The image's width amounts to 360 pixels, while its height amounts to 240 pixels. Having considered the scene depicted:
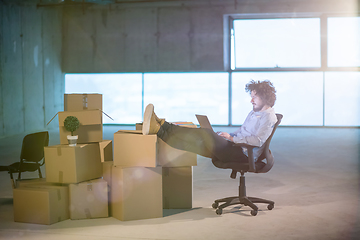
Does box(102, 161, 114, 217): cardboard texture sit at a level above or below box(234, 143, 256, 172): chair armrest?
below

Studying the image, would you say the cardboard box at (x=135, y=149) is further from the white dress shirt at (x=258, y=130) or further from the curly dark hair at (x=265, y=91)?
the curly dark hair at (x=265, y=91)

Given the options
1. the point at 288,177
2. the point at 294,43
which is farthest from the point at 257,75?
the point at 288,177

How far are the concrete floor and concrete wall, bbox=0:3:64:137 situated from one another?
4.71m

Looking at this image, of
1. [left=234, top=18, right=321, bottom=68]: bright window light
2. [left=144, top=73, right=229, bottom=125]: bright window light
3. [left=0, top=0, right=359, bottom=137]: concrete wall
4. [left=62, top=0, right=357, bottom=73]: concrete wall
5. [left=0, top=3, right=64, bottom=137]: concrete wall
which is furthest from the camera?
[left=144, top=73, right=229, bottom=125]: bright window light

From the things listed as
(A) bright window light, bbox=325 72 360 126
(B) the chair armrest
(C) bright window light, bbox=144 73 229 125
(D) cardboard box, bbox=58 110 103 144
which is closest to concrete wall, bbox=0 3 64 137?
(C) bright window light, bbox=144 73 229 125

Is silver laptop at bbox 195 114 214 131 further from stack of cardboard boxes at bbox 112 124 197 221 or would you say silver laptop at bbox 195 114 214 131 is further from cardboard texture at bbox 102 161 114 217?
cardboard texture at bbox 102 161 114 217

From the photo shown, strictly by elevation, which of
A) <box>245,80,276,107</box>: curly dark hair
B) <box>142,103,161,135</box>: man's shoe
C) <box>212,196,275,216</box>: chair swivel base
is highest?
<box>245,80,276,107</box>: curly dark hair

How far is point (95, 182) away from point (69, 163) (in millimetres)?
267

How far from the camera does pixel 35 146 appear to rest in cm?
387

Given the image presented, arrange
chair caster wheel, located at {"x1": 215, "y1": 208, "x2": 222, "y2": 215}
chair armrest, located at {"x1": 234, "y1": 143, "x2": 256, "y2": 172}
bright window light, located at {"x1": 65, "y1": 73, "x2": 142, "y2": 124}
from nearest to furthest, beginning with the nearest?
1. chair armrest, located at {"x1": 234, "y1": 143, "x2": 256, "y2": 172}
2. chair caster wheel, located at {"x1": 215, "y1": 208, "x2": 222, "y2": 215}
3. bright window light, located at {"x1": 65, "y1": 73, "x2": 142, "y2": 124}

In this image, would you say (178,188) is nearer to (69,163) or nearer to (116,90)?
(69,163)

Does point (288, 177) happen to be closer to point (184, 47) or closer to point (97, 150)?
point (97, 150)

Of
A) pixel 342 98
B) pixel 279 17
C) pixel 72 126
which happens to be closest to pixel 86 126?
pixel 72 126

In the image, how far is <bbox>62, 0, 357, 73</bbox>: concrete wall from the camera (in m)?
11.3
